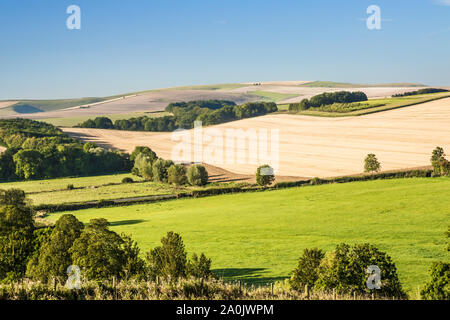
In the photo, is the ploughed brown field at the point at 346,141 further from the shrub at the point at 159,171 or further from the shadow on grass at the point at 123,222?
the shadow on grass at the point at 123,222

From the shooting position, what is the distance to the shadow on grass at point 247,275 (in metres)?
40.1

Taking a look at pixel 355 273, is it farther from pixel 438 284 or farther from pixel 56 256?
pixel 56 256

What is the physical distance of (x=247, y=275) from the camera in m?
42.4

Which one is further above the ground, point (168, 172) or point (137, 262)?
point (137, 262)

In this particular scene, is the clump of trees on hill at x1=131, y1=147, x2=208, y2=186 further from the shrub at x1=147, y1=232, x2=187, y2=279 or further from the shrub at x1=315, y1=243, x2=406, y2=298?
the shrub at x1=315, y1=243, x2=406, y2=298

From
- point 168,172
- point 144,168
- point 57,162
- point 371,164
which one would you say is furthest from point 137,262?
point 57,162

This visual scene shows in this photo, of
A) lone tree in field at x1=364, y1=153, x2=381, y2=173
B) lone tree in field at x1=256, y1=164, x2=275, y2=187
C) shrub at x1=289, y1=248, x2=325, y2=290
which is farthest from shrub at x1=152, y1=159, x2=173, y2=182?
shrub at x1=289, y1=248, x2=325, y2=290

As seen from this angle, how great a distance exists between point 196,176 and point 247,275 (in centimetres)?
6023

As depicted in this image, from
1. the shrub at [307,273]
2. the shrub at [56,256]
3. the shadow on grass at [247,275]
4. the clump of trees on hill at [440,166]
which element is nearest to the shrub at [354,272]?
the shrub at [307,273]

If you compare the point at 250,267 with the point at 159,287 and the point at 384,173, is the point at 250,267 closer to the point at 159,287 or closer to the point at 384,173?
the point at 159,287

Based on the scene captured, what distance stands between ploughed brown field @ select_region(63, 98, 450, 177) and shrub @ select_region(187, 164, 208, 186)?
13.4m

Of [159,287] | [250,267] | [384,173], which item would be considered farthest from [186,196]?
[159,287]

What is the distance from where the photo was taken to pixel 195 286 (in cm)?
1997

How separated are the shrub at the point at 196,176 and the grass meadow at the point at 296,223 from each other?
550 inches
